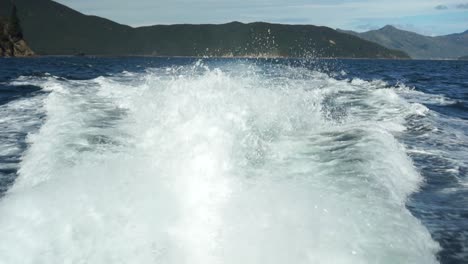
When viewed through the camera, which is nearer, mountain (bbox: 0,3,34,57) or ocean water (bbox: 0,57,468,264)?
ocean water (bbox: 0,57,468,264)

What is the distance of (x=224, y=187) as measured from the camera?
6.59 m

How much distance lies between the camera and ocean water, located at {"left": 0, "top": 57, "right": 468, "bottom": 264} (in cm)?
493

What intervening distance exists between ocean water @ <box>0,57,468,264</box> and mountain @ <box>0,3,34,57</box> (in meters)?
130

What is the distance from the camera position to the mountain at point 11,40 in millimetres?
127688

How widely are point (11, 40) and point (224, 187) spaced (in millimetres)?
143668

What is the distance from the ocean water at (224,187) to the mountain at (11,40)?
129989 mm

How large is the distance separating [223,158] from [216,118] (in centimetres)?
198

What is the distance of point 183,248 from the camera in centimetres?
485

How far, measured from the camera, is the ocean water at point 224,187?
493 centimetres

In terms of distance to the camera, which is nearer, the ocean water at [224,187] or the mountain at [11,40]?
the ocean water at [224,187]

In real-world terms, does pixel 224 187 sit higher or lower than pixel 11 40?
higher

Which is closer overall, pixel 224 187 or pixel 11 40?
pixel 224 187

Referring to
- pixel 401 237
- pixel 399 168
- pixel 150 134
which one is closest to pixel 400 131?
pixel 399 168

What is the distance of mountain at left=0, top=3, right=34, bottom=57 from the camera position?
127688 millimetres
